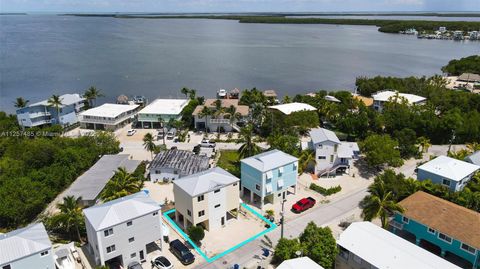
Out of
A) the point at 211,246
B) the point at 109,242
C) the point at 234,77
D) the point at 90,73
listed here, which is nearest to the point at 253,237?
the point at 211,246

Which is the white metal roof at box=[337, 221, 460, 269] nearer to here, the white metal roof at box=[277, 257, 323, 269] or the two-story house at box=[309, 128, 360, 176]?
the white metal roof at box=[277, 257, 323, 269]

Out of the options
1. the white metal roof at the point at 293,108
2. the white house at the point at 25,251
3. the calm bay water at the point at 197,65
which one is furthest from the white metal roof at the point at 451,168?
the calm bay water at the point at 197,65

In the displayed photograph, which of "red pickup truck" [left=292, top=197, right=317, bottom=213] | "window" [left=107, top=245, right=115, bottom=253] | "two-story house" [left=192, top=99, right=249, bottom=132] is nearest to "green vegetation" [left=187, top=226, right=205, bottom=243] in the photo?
"window" [left=107, top=245, right=115, bottom=253]

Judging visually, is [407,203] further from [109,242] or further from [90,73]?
[90,73]

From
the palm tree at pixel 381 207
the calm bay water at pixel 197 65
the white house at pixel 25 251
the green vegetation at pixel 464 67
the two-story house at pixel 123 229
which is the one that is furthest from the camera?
the green vegetation at pixel 464 67

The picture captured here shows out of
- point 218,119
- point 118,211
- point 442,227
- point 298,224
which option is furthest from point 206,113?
point 442,227

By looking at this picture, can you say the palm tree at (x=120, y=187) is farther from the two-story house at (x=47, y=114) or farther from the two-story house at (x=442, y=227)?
the two-story house at (x=47, y=114)

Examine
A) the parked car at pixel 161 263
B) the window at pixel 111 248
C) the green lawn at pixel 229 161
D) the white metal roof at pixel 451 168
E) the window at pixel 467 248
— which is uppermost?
the white metal roof at pixel 451 168

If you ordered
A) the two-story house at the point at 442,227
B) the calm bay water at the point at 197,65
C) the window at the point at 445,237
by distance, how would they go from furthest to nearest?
the calm bay water at the point at 197,65 → the window at the point at 445,237 → the two-story house at the point at 442,227
